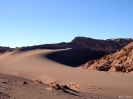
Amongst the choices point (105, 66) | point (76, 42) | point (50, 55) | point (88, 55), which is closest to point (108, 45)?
point (76, 42)

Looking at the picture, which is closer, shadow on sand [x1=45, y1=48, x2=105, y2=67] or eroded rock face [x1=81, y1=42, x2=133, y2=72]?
eroded rock face [x1=81, y1=42, x2=133, y2=72]

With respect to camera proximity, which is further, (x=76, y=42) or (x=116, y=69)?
(x=76, y=42)

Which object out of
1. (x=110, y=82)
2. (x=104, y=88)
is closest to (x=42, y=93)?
(x=104, y=88)

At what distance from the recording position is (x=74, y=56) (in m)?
25.2

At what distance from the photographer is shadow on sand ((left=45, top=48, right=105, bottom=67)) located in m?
23.4

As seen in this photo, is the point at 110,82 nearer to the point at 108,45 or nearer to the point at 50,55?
the point at 50,55

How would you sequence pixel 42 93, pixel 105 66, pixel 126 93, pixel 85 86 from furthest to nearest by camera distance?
pixel 105 66
pixel 85 86
pixel 126 93
pixel 42 93

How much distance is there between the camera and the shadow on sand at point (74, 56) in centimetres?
2338

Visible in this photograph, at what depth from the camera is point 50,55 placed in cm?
2373

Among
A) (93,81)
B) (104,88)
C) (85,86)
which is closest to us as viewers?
(104,88)

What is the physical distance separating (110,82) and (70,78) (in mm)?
2359

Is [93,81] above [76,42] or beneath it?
beneath

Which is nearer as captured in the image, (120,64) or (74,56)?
(120,64)

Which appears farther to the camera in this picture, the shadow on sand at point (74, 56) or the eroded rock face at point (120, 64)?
the shadow on sand at point (74, 56)
